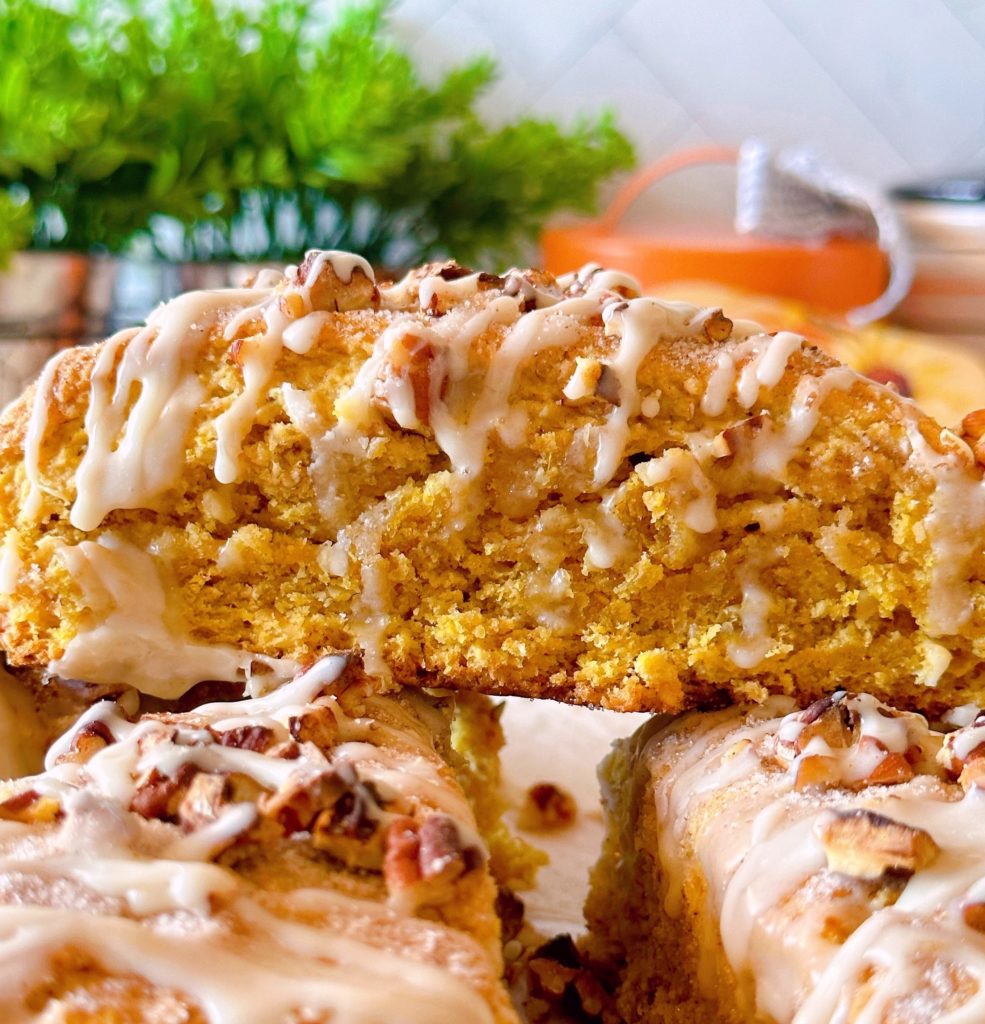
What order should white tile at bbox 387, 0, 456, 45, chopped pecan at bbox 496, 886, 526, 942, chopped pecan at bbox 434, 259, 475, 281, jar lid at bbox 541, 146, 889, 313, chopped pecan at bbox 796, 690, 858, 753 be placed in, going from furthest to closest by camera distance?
1. white tile at bbox 387, 0, 456, 45
2. jar lid at bbox 541, 146, 889, 313
3. chopped pecan at bbox 496, 886, 526, 942
4. chopped pecan at bbox 434, 259, 475, 281
5. chopped pecan at bbox 796, 690, 858, 753

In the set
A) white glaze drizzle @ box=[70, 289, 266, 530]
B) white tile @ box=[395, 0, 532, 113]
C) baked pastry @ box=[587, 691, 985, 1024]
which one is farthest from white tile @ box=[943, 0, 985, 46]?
white glaze drizzle @ box=[70, 289, 266, 530]

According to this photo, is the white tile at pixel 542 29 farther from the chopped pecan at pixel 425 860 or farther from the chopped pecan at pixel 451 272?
the chopped pecan at pixel 425 860

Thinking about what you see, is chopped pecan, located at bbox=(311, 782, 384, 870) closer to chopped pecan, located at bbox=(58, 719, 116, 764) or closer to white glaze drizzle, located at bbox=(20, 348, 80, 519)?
chopped pecan, located at bbox=(58, 719, 116, 764)

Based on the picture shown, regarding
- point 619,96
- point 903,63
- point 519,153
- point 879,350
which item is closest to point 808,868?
point 879,350

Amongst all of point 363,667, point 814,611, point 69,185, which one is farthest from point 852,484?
point 69,185

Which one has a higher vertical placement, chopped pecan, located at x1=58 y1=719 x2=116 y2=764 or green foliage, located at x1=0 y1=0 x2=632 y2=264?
green foliage, located at x1=0 y1=0 x2=632 y2=264

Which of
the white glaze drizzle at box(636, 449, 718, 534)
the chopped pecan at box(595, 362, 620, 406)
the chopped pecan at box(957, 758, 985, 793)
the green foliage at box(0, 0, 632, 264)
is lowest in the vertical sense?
the chopped pecan at box(957, 758, 985, 793)
